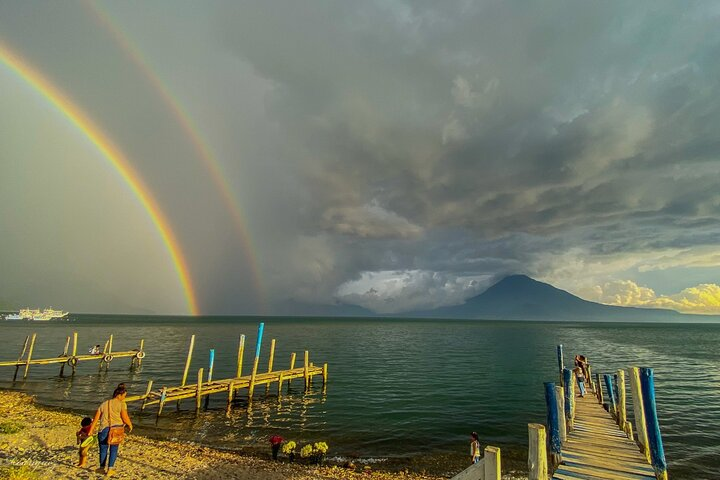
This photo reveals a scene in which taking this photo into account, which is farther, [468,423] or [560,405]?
[468,423]

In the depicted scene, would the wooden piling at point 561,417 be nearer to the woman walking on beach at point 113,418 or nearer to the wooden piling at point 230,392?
the woman walking on beach at point 113,418

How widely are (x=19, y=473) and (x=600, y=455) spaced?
63.1ft

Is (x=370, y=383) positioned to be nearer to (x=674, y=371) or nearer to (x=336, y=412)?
(x=336, y=412)

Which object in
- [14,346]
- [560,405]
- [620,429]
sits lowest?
[14,346]

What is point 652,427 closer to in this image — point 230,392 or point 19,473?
point 19,473

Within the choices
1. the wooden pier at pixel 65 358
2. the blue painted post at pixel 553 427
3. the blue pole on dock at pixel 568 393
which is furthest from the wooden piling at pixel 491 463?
the wooden pier at pixel 65 358

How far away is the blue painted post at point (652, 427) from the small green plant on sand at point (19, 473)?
1938cm

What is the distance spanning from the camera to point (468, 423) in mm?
23844

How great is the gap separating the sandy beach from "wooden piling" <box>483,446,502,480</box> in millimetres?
11251

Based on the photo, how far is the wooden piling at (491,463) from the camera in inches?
216

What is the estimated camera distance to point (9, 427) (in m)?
17.9

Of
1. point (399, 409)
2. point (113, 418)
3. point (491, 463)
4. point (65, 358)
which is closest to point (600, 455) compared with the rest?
point (491, 463)

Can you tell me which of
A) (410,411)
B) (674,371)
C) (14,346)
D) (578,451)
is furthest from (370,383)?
(14,346)

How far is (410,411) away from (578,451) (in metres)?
15.6
